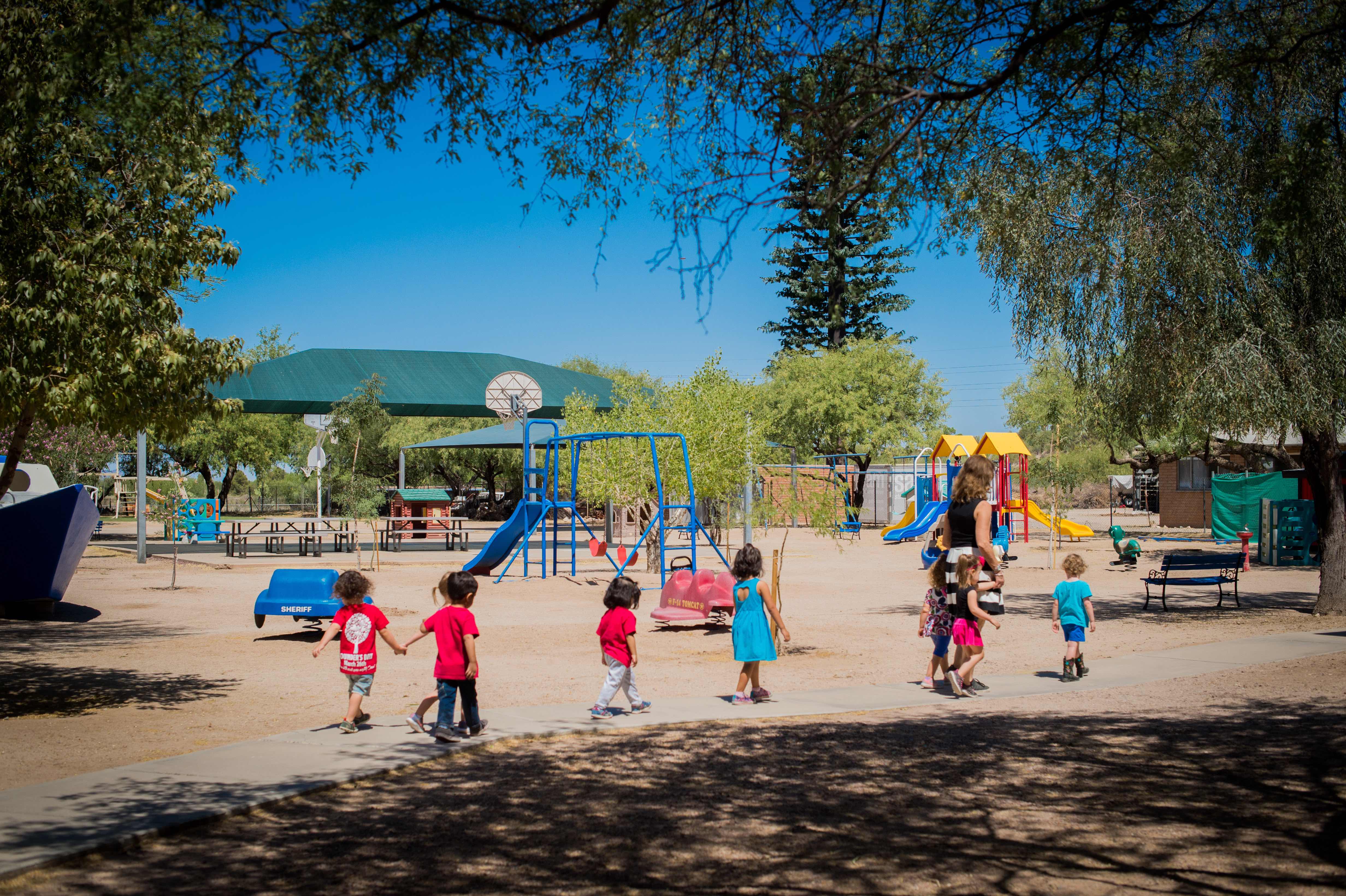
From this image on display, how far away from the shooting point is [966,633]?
359 inches

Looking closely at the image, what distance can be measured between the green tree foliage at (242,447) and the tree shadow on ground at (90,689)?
1535 inches

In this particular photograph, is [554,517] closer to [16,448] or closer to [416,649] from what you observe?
[416,649]

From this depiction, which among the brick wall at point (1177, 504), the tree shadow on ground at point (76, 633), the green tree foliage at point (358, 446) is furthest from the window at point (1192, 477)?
the tree shadow on ground at point (76, 633)

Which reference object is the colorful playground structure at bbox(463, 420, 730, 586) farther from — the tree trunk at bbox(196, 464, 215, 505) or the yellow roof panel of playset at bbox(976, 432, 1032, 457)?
the tree trunk at bbox(196, 464, 215, 505)

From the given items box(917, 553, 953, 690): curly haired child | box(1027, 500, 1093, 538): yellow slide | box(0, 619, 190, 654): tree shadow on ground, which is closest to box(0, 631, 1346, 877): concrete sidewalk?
box(917, 553, 953, 690): curly haired child

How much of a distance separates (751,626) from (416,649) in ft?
17.6

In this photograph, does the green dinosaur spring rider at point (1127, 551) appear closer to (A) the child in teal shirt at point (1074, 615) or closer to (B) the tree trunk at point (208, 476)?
(A) the child in teal shirt at point (1074, 615)

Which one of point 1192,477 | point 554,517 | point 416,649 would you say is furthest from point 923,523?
point 416,649

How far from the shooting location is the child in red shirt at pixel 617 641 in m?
8.03

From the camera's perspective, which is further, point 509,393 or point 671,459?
point 509,393

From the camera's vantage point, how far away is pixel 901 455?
157ft

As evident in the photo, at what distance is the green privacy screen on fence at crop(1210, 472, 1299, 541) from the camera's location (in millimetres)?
32500

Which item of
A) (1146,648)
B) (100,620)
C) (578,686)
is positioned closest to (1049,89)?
(578,686)

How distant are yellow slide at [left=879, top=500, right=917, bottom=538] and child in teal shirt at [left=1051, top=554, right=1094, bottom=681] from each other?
77.4ft
